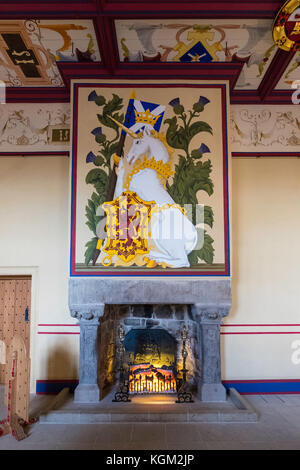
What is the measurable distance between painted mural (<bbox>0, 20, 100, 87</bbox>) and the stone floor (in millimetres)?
4058

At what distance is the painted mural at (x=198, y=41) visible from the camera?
366 centimetres

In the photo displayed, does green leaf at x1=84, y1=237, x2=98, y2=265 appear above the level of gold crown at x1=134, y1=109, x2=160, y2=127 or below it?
below

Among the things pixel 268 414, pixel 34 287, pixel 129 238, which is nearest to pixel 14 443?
pixel 34 287

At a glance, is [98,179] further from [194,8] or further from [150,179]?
[194,8]

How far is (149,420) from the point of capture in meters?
3.73

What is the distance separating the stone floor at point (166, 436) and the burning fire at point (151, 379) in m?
0.77

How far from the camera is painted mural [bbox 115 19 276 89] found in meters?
3.66

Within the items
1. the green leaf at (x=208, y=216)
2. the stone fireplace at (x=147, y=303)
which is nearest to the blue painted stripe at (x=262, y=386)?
the stone fireplace at (x=147, y=303)

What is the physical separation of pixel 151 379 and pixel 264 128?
373cm

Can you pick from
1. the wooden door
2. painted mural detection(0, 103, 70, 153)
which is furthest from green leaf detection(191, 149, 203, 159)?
the wooden door

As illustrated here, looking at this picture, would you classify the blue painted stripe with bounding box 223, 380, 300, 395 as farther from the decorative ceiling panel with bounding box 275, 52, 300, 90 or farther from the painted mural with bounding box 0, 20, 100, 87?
the painted mural with bounding box 0, 20, 100, 87

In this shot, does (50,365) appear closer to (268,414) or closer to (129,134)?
(268,414)

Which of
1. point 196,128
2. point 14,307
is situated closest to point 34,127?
point 196,128

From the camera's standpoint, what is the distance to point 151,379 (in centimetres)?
453
